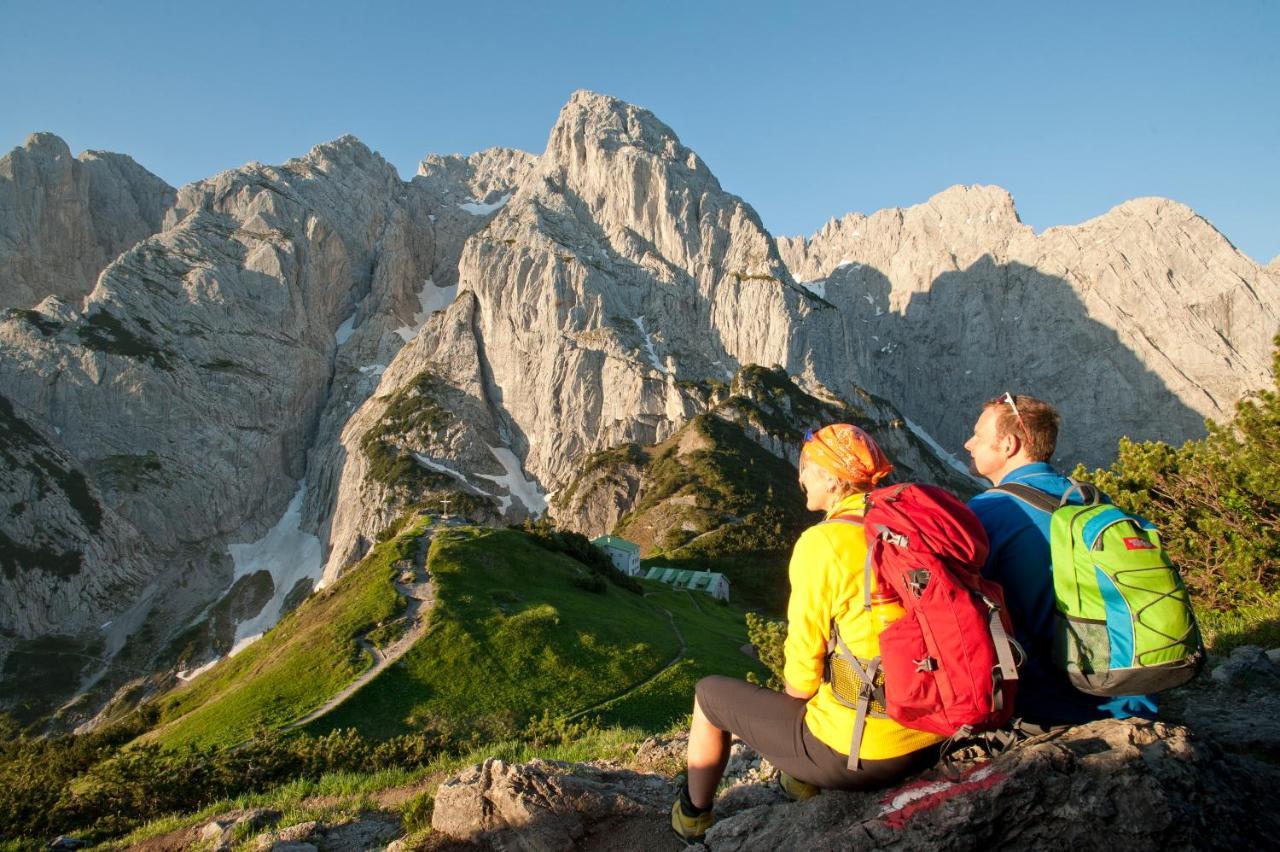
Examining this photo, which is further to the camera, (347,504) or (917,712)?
(347,504)

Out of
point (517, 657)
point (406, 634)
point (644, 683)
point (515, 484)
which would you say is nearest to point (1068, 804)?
point (644, 683)

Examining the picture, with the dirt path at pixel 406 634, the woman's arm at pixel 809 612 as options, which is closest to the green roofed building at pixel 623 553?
the dirt path at pixel 406 634

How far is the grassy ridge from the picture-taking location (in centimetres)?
2470

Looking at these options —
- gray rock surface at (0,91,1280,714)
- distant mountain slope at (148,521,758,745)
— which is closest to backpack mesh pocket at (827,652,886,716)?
distant mountain slope at (148,521,758,745)

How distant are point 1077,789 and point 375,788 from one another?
10.5 metres

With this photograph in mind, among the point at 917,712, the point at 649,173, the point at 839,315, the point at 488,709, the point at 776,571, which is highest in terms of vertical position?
the point at 649,173

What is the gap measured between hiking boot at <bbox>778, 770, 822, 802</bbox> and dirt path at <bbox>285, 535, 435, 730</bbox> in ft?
78.2

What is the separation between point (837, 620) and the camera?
14.5 ft

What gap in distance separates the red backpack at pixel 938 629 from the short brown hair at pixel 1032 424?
5.33 feet

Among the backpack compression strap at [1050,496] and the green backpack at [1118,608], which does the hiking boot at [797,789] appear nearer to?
the green backpack at [1118,608]

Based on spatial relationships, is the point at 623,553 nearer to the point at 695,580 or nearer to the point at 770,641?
the point at 695,580

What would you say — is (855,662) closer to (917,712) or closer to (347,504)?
(917,712)

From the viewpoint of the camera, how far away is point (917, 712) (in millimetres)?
4020

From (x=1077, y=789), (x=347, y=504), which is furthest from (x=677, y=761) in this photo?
(x=347, y=504)
